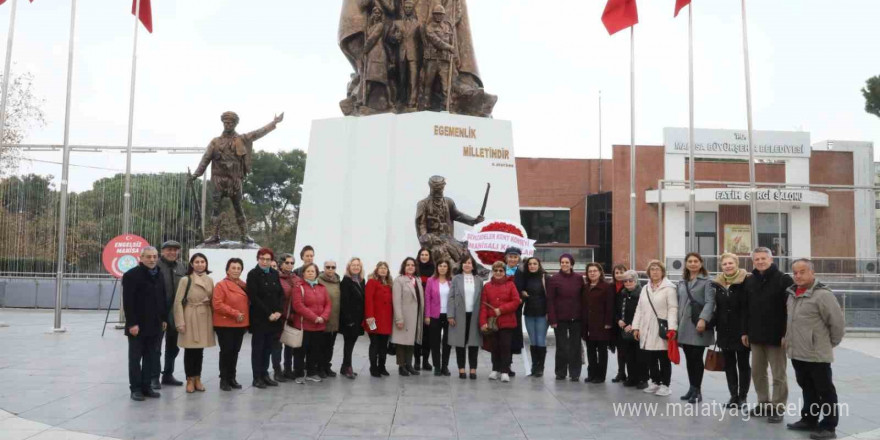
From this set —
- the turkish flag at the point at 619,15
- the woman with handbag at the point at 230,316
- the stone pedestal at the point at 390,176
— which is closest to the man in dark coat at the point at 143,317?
the woman with handbag at the point at 230,316

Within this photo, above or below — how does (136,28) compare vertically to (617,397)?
above

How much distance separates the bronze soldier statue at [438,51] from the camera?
40.4 feet

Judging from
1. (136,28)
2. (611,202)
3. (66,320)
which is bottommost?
(66,320)

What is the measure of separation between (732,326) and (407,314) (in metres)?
3.49

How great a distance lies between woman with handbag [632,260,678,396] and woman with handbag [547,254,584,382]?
0.85 meters

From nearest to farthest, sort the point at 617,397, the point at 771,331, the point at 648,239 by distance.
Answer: the point at 771,331 → the point at 617,397 → the point at 648,239

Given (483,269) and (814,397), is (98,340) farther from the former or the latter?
(814,397)

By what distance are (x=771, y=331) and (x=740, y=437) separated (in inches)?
41.4

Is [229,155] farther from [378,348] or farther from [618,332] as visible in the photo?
[618,332]

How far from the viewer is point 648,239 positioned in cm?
3156

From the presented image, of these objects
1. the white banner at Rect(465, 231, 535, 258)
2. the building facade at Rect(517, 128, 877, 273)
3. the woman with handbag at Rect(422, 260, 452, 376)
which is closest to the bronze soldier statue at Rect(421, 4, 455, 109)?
the white banner at Rect(465, 231, 535, 258)

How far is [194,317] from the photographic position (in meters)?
7.19

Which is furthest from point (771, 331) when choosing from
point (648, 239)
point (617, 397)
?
point (648, 239)

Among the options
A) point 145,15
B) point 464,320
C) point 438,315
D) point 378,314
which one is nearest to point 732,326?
point 464,320
